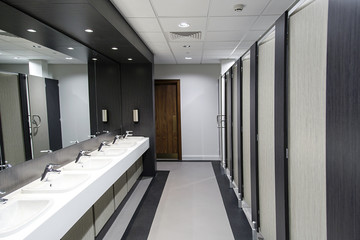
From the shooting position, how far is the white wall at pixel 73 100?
8.66 feet

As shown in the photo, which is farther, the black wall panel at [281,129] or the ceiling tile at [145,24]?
the ceiling tile at [145,24]

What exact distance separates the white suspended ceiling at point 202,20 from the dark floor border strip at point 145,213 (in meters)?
2.44

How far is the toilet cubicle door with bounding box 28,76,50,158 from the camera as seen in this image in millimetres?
2123

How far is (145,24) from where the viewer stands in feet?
9.25

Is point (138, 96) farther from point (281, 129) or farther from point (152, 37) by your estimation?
point (281, 129)

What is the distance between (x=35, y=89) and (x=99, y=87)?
159cm

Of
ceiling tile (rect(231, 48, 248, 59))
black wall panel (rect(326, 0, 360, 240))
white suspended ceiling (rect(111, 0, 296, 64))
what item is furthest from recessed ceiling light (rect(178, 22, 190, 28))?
black wall panel (rect(326, 0, 360, 240))

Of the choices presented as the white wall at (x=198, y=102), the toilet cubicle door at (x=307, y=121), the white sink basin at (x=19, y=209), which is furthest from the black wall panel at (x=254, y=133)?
the white wall at (x=198, y=102)

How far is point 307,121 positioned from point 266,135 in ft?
2.38


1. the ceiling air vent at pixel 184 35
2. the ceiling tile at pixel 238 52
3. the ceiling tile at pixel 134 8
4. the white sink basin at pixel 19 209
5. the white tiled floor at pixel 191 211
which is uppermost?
the ceiling tile at pixel 238 52

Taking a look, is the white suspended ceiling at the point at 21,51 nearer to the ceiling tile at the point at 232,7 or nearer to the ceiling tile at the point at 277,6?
the ceiling tile at the point at 232,7

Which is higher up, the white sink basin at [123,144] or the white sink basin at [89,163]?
the white sink basin at [123,144]

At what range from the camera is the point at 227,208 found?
3.27 metres

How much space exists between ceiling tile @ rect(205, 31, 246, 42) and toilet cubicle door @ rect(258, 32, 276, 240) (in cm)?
124
